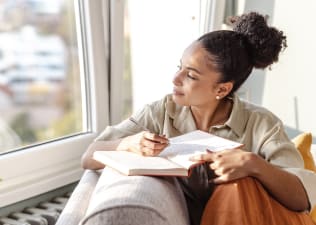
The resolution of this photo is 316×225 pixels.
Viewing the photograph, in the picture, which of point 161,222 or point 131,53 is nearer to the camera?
point 161,222

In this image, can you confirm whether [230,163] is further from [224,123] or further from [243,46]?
[243,46]

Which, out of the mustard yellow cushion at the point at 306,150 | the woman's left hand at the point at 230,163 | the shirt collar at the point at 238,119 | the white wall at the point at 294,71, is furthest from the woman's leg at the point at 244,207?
the white wall at the point at 294,71

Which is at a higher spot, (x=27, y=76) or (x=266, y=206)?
(x=27, y=76)

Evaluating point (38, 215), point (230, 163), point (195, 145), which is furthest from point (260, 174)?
point (38, 215)

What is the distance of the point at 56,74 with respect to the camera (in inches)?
71.3

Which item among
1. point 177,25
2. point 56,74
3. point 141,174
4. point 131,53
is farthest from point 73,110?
point 141,174

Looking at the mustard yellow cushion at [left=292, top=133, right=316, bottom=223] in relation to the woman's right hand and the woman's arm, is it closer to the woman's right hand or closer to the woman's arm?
the woman's arm

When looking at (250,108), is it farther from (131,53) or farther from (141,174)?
(131,53)

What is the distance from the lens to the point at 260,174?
1.19 m

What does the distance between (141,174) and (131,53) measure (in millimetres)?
1049

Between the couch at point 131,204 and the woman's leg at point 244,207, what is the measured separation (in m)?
0.08

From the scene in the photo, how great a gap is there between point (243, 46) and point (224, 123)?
0.24 meters

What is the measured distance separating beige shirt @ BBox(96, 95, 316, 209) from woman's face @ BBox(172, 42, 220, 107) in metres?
0.09

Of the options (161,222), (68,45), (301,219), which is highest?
(68,45)
